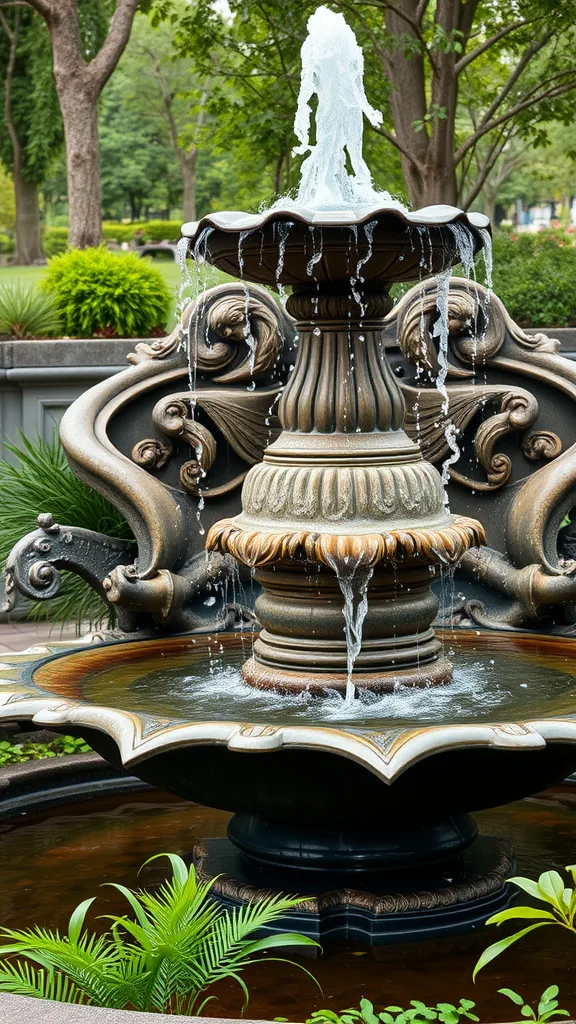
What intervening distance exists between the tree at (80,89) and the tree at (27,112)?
24701 mm

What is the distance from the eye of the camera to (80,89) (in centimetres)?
1431

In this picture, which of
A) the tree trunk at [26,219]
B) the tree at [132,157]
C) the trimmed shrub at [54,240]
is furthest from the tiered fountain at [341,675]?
the tree at [132,157]

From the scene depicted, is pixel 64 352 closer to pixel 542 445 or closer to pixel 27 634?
pixel 27 634

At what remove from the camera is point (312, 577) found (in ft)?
15.8

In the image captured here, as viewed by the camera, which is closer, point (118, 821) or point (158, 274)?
point (118, 821)

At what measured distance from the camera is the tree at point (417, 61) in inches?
510

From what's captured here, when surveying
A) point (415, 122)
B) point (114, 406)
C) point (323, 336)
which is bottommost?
point (114, 406)

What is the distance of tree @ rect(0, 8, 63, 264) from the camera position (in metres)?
38.7

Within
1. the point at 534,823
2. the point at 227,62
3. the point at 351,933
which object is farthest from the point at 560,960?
the point at 227,62

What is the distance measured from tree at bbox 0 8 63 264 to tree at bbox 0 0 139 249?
24.7 meters

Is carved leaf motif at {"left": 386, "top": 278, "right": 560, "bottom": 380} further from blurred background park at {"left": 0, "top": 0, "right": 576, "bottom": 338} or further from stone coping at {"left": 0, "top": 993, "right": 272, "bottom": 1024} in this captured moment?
stone coping at {"left": 0, "top": 993, "right": 272, "bottom": 1024}

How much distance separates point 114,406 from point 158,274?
545 centimetres

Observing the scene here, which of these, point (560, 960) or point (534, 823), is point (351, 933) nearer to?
point (560, 960)

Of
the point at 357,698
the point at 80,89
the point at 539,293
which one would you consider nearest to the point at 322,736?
the point at 357,698
